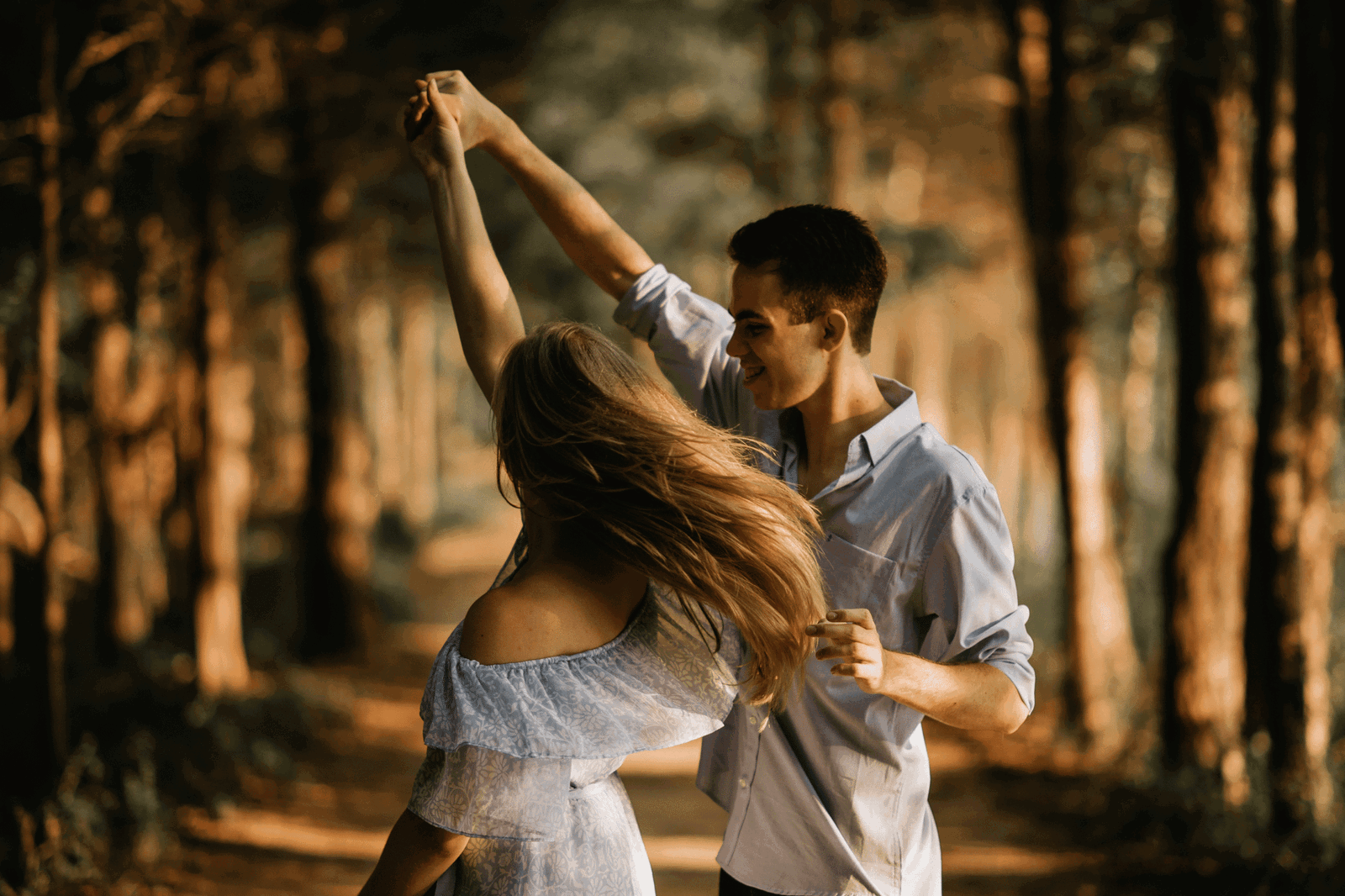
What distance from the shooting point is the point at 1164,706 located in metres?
7.08

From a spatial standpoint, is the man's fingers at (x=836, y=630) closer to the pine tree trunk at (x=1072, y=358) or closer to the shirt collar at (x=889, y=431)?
the shirt collar at (x=889, y=431)

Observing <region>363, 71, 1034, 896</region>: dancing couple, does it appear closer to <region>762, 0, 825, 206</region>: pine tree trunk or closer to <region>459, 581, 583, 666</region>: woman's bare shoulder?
<region>459, 581, 583, 666</region>: woman's bare shoulder

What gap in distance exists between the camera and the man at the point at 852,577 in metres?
2.26

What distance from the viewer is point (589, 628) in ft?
6.66

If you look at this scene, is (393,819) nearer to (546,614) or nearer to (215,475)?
(215,475)

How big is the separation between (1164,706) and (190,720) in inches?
266

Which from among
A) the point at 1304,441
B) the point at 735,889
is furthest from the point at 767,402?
the point at 1304,441

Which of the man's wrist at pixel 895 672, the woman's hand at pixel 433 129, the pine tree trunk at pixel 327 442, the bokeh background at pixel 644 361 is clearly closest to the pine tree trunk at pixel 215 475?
the bokeh background at pixel 644 361

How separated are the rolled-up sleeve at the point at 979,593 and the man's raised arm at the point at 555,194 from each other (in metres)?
1.13

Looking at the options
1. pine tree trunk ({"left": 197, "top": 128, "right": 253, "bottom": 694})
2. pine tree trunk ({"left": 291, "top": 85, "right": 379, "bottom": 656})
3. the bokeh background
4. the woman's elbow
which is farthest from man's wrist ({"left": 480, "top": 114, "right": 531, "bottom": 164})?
pine tree trunk ({"left": 291, "top": 85, "right": 379, "bottom": 656})

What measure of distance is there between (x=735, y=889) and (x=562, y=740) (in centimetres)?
91

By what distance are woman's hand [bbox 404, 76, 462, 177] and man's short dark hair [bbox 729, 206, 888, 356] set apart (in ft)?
2.28

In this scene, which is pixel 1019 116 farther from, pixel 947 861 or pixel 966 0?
pixel 947 861

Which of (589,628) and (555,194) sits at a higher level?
(555,194)
